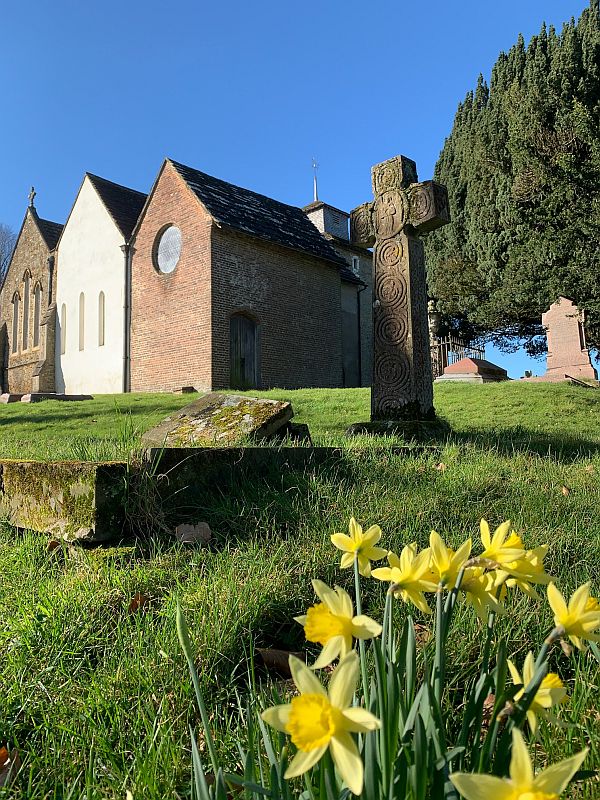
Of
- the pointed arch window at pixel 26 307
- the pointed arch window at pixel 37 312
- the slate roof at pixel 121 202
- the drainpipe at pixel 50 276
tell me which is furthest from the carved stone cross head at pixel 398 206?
the pointed arch window at pixel 26 307

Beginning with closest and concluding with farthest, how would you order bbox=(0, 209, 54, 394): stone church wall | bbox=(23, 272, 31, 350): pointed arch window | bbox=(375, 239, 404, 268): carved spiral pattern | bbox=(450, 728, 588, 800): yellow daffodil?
bbox=(450, 728, 588, 800): yellow daffodil, bbox=(375, 239, 404, 268): carved spiral pattern, bbox=(0, 209, 54, 394): stone church wall, bbox=(23, 272, 31, 350): pointed arch window

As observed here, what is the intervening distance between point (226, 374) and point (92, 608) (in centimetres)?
1645

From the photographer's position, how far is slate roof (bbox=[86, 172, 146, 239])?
22234mm

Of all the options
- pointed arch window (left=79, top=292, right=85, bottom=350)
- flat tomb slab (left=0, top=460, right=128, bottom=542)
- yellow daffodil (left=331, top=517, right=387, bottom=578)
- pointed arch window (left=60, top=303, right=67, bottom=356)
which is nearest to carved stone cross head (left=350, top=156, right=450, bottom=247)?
flat tomb slab (left=0, top=460, right=128, bottom=542)

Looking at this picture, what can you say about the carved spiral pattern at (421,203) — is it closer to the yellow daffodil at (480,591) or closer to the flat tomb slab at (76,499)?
the flat tomb slab at (76,499)

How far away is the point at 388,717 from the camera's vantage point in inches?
35.6

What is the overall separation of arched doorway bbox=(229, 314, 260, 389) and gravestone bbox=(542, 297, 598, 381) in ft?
31.0

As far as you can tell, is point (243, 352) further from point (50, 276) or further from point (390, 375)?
point (390, 375)

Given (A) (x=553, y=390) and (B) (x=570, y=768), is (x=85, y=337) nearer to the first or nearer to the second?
(A) (x=553, y=390)

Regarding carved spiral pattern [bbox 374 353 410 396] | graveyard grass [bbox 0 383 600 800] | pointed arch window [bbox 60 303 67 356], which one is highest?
pointed arch window [bbox 60 303 67 356]

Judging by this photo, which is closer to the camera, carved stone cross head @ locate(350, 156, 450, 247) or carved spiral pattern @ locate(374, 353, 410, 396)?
carved spiral pattern @ locate(374, 353, 410, 396)

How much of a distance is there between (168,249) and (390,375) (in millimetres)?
14528

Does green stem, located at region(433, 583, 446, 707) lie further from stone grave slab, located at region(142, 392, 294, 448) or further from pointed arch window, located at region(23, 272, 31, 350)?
pointed arch window, located at region(23, 272, 31, 350)

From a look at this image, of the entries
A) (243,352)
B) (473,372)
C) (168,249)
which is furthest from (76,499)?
(168,249)
